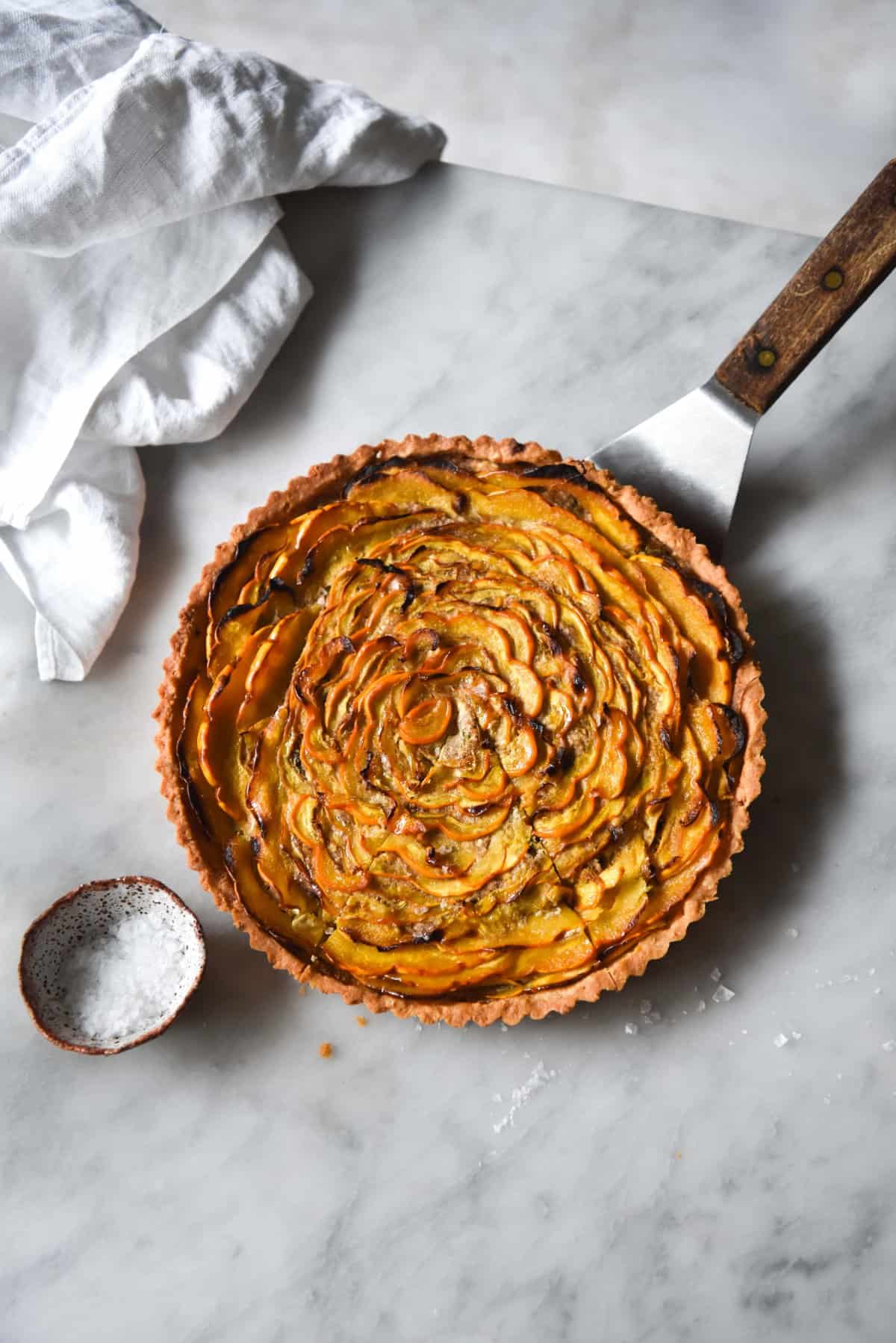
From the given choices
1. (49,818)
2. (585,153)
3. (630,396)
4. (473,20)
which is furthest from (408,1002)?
(473,20)

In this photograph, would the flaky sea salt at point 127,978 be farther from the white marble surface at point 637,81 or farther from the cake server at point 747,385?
the white marble surface at point 637,81

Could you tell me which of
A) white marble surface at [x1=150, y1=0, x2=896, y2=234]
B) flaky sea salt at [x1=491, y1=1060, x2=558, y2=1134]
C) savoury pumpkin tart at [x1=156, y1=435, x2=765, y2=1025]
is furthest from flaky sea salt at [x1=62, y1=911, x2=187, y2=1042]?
white marble surface at [x1=150, y1=0, x2=896, y2=234]

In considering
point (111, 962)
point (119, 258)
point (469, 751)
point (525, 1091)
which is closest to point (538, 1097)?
point (525, 1091)

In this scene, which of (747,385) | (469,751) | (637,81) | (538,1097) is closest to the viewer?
(469,751)

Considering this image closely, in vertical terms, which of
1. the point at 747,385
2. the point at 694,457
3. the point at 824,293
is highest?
the point at 824,293

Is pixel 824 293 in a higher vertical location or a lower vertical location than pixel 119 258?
higher

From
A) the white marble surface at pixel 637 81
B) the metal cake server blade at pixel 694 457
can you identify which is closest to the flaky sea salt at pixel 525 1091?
Result: the metal cake server blade at pixel 694 457

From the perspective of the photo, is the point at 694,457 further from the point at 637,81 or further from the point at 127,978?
the point at 637,81
